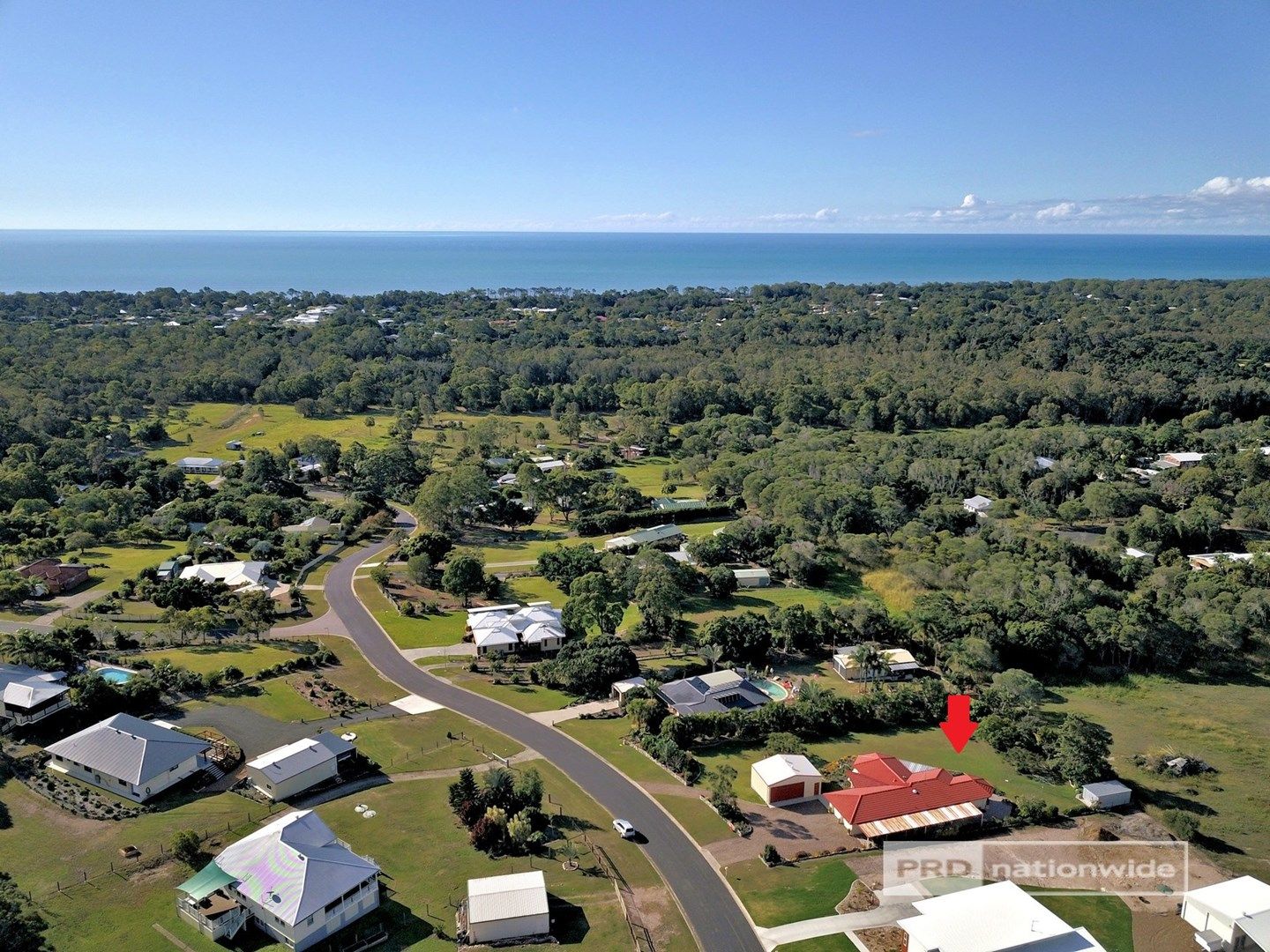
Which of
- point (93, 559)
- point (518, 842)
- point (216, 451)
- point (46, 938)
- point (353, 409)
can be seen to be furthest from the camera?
point (353, 409)

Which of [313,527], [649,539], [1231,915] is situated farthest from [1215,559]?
[313,527]

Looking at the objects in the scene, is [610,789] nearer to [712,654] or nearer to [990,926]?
[712,654]

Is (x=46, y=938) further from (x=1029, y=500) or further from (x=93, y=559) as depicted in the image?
(x=1029, y=500)

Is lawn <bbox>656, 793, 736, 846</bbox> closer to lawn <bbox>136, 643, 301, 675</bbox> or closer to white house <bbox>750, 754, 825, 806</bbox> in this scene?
white house <bbox>750, 754, 825, 806</bbox>

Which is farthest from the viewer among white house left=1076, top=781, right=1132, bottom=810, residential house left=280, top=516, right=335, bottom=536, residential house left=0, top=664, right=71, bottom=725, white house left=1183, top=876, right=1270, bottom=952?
residential house left=280, top=516, right=335, bottom=536

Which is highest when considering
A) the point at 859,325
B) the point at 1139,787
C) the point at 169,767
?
the point at 859,325

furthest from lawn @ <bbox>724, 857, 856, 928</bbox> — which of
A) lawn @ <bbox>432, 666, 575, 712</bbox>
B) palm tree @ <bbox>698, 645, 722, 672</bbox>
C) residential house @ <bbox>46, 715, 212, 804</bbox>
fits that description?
residential house @ <bbox>46, 715, 212, 804</bbox>

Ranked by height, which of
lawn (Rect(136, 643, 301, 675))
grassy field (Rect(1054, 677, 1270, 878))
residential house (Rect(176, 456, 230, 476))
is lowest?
grassy field (Rect(1054, 677, 1270, 878))

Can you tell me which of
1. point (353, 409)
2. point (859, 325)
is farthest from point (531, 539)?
point (859, 325)
